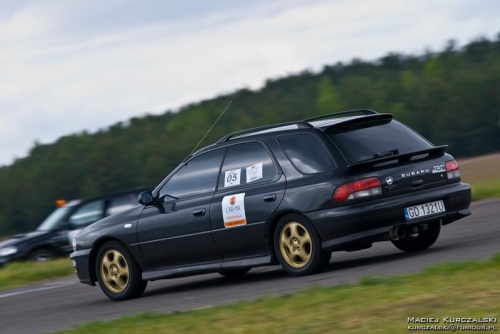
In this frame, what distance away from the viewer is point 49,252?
23.0 meters

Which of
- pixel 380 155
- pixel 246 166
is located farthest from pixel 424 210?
pixel 246 166

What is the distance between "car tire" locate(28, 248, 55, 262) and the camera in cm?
2289

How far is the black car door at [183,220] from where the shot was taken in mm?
11492

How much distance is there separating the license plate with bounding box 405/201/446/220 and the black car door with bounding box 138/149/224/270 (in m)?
2.26

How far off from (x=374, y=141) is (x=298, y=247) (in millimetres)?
1429

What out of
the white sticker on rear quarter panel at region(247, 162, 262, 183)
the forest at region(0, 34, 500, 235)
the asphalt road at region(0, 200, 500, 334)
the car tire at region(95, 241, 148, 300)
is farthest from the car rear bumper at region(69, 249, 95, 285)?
the forest at region(0, 34, 500, 235)

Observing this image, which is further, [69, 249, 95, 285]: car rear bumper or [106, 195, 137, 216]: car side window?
[106, 195, 137, 216]: car side window

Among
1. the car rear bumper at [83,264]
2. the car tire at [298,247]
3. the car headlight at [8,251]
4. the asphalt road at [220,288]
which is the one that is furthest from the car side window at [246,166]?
the car headlight at [8,251]

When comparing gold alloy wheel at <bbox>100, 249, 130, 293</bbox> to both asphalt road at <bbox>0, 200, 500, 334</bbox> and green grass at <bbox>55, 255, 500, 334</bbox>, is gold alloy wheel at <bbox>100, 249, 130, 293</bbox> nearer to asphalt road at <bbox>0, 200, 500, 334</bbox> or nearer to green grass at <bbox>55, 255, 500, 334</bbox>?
asphalt road at <bbox>0, 200, 500, 334</bbox>

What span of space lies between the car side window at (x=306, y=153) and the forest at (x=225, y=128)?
79259mm

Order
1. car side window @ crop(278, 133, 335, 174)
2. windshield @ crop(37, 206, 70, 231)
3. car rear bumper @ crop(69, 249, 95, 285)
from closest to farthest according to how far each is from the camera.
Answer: car side window @ crop(278, 133, 335, 174) < car rear bumper @ crop(69, 249, 95, 285) < windshield @ crop(37, 206, 70, 231)

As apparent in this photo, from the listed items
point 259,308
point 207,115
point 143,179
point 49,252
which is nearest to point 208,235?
point 259,308

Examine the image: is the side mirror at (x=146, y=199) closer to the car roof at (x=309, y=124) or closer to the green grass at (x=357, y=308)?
the car roof at (x=309, y=124)

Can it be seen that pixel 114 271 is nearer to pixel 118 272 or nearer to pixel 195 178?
pixel 118 272
